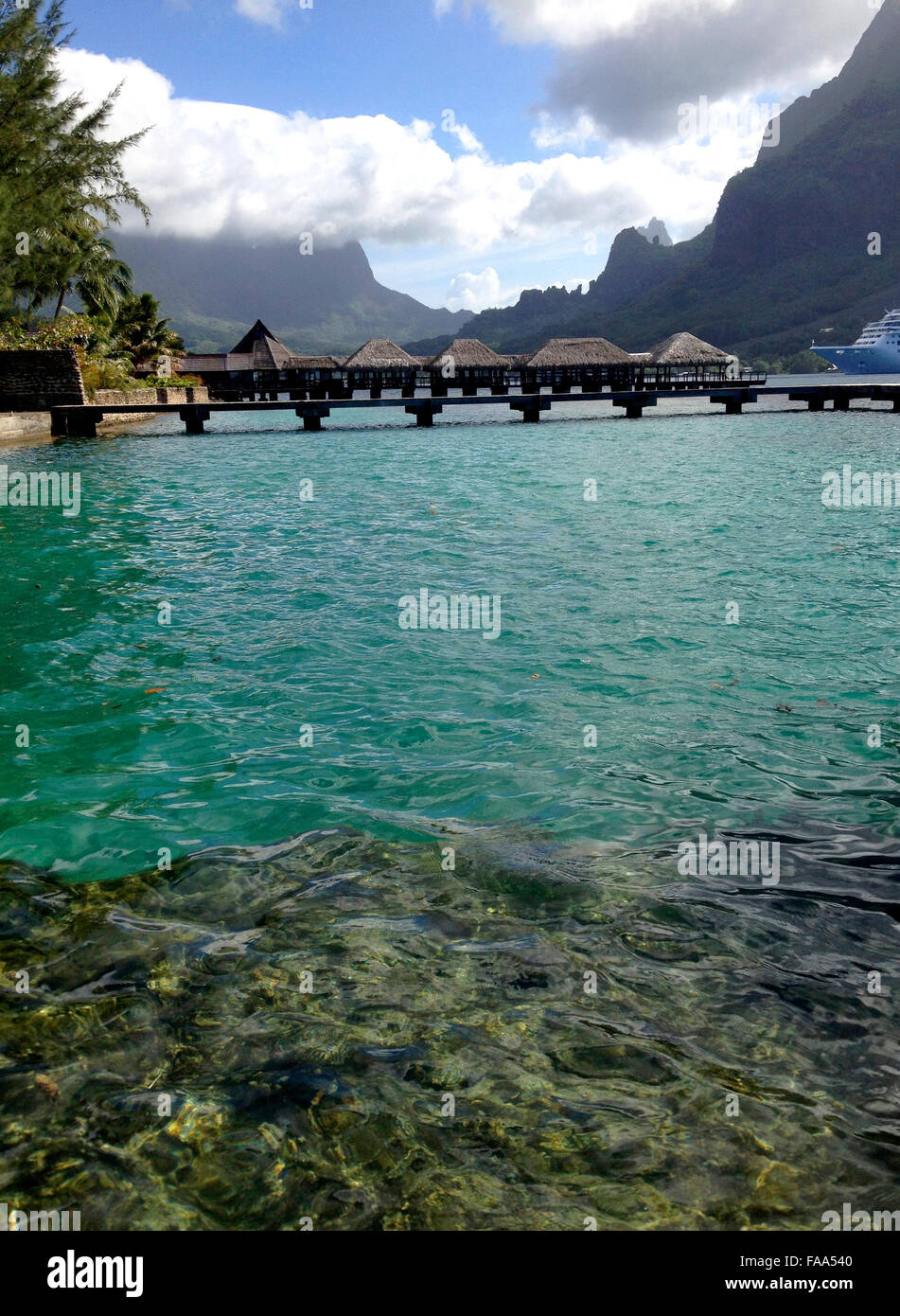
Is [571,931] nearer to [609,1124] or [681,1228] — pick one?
[609,1124]

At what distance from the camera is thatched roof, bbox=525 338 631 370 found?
221ft

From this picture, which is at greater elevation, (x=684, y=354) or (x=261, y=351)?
(x=261, y=351)

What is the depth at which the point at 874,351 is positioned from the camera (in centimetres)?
10862

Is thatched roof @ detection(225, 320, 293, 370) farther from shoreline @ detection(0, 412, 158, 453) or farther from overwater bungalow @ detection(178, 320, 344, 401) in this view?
shoreline @ detection(0, 412, 158, 453)

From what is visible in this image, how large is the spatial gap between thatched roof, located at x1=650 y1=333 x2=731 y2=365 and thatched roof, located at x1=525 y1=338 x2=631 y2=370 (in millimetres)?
2525

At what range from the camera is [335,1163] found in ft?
8.53

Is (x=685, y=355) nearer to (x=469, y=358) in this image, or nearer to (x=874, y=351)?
(x=469, y=358)

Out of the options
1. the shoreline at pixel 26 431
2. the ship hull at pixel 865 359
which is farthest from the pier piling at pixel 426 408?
the ship hull at pixel 865 359

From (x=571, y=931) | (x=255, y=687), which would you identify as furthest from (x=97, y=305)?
(x=571, y=931)

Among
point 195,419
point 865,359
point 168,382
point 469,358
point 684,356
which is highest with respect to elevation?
point 865,359

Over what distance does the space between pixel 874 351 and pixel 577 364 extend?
59996 millimetres

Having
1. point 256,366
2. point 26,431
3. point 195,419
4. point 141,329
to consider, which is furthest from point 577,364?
point 26,431

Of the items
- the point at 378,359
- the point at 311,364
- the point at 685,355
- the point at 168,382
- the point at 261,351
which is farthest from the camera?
the point at 311,364
